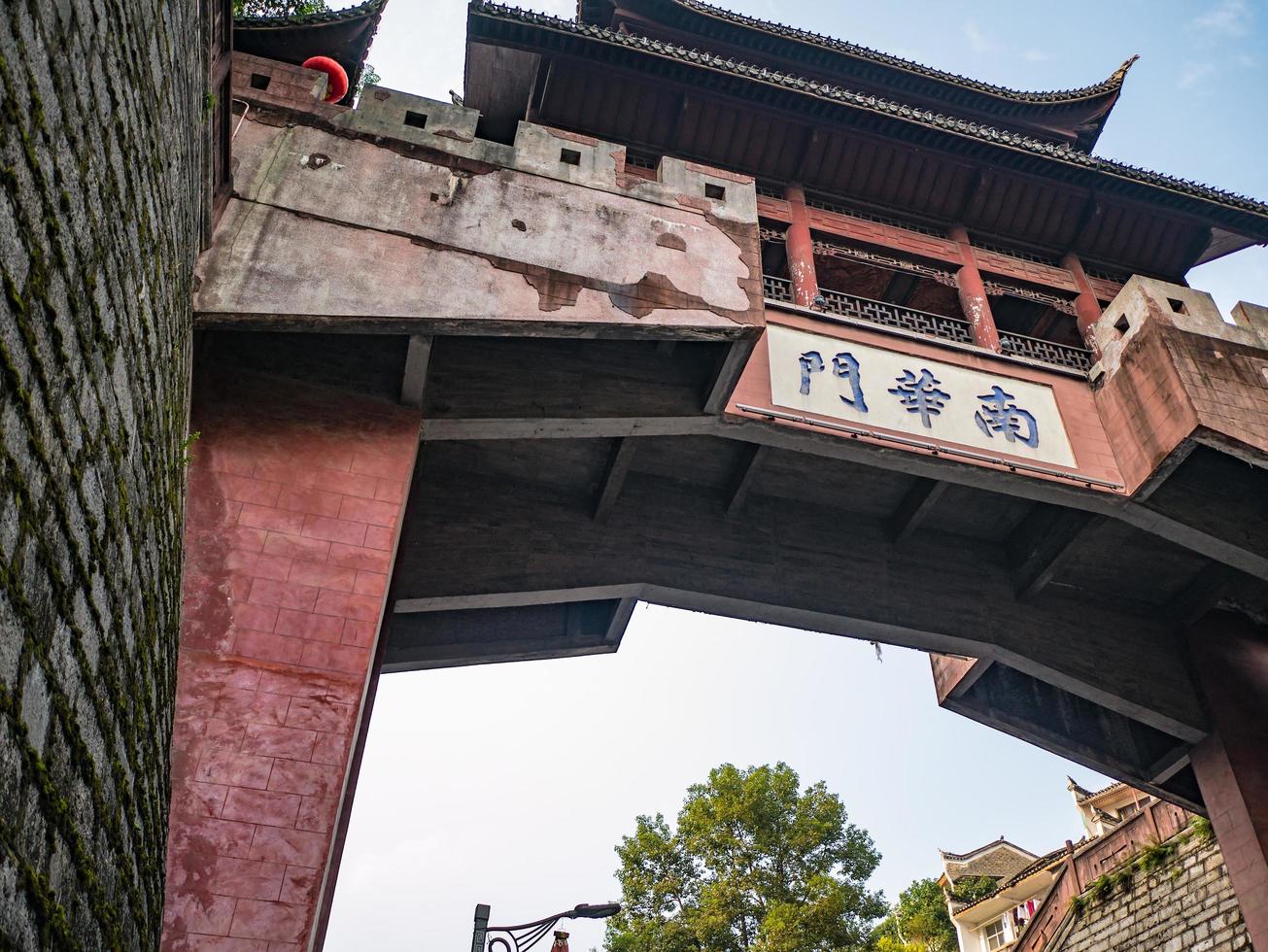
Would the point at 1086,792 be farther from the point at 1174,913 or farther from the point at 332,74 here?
the point at 332,74

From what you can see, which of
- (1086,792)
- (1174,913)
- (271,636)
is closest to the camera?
(271,636)

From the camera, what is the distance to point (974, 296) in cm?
1066

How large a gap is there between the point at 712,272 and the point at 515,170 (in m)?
1.81

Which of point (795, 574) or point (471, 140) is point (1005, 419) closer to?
point (795, 574)

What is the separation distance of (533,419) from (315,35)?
4043 mm

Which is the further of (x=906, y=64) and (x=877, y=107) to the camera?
(x=906, y=64)

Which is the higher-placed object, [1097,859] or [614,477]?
[614,477]

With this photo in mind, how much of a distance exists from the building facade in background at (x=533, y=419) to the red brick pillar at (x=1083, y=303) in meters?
0.08

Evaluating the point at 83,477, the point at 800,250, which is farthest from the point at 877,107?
the point at 83,477

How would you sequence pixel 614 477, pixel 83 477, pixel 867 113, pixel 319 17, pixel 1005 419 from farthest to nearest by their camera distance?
1. pixel 867 113
2. pixel 614 477
3. pixel 1005 419
4. pixel 319 17
5. pixel 83 477

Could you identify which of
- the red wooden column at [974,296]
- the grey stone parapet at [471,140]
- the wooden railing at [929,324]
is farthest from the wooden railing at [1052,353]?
the grey stone parapet at [471,140]

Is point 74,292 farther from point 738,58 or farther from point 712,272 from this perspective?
point 738,58

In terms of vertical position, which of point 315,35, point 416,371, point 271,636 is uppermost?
point 315,35

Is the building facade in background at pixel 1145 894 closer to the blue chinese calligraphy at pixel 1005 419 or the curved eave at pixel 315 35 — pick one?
the blue chinese calligraphy at pixel 1005 419
